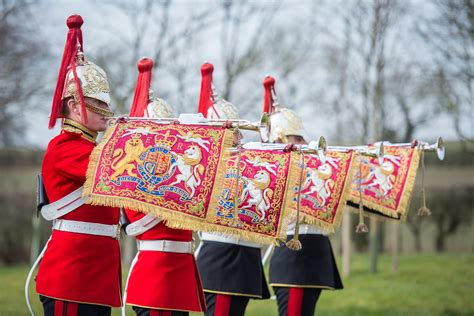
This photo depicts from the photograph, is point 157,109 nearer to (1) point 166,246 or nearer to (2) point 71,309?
(1) point 166,246

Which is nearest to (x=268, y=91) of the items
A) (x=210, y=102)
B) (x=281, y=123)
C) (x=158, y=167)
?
(x=281, y=123)

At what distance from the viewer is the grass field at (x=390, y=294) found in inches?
391

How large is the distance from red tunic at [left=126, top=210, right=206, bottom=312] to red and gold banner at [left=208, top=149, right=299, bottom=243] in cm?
33

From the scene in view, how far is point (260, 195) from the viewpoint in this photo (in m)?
5.18

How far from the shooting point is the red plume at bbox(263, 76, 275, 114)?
6.59m

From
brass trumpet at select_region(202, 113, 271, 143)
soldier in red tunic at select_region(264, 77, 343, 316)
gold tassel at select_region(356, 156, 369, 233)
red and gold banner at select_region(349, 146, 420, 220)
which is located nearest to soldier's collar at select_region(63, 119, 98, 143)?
brass trumpet at select_region(202, 113, 271, 143)

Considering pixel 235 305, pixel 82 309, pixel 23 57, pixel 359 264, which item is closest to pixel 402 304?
pixel 359 264

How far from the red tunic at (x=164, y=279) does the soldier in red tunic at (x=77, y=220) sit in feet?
0.90

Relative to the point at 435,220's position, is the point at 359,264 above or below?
below

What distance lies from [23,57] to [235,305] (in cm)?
611

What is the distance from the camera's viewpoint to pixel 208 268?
576 centimetres

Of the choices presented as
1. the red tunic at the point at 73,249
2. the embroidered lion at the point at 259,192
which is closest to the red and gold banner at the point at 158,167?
the red tunic at the point at 73,249

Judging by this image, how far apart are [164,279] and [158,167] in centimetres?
76

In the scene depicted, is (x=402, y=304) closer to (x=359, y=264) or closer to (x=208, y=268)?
(x=359, y=264)
